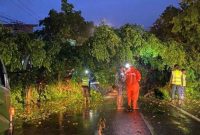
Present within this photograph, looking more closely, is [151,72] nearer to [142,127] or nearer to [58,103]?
[58,103]

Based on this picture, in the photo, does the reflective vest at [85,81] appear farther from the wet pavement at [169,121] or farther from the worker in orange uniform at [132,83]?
the worker in orange uniform at [132,83]

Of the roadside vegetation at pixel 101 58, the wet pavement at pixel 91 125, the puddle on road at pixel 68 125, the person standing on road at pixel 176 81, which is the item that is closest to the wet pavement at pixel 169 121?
the wet pavement at pixel 91 125

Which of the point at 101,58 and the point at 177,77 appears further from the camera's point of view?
the point at 101,58

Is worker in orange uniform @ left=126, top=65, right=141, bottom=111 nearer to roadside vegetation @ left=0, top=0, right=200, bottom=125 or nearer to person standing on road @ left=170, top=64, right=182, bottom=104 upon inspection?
roadside vegetation @ left=0, top=0, right=200, bottom=125

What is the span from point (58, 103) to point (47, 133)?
9.44m

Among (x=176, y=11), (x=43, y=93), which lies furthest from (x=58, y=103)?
(x=176, y=11)

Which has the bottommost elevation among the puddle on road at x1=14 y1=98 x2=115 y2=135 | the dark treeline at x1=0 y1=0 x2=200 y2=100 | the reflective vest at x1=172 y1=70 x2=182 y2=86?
the puddle on road at x1=14 y1=98 x2=115 y2=135

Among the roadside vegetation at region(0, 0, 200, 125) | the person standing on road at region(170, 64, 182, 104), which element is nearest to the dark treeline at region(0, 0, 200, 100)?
the roadside vegetation at region(0, 0, 200, 125)

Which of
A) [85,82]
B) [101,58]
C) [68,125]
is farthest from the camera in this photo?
[101,58]

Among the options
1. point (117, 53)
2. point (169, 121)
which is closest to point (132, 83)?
point (169, 121)

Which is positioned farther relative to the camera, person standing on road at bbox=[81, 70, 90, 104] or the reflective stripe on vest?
the reflective stripe on vest

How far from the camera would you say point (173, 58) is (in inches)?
1001

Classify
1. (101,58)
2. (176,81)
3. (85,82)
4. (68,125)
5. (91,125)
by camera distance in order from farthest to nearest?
(101,58) → (176,81) → (85,82) → (68,125) → (91,125)

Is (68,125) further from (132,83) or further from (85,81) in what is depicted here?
(85,81)
